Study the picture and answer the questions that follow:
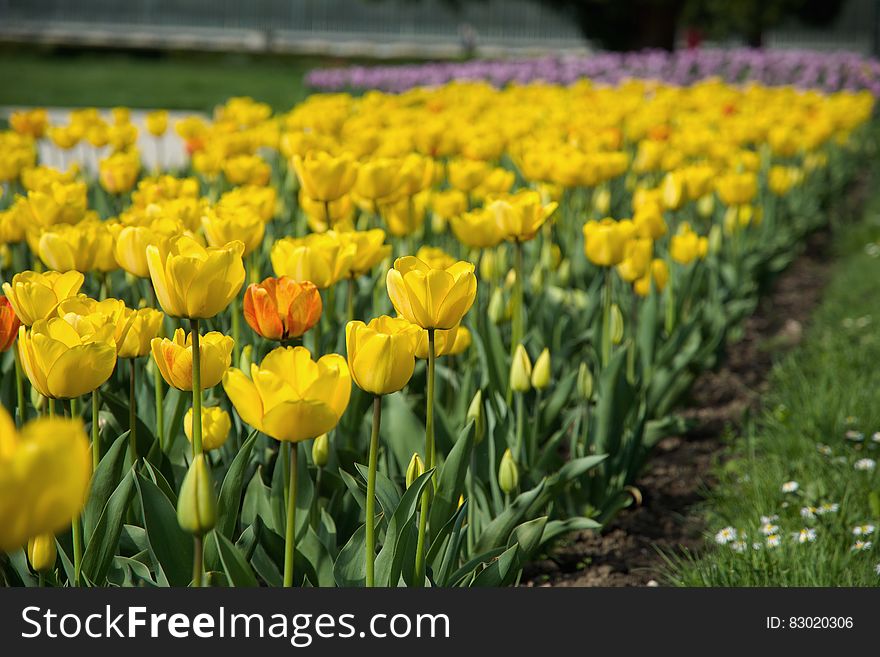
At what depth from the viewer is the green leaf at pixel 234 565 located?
167 centimetres

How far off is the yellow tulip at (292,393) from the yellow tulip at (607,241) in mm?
1449

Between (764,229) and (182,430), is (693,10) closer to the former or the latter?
(764,229)

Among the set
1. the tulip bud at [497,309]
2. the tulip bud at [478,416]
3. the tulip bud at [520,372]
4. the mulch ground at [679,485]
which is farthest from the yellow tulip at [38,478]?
the tulip bud at [497,309]

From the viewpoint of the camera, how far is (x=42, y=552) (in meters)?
1.71

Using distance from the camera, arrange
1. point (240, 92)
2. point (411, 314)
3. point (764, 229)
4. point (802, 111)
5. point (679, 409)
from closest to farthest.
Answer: point (411, 314) < point (679, 409) < point (764, 229) < point (802, 111) < point (240, 92)

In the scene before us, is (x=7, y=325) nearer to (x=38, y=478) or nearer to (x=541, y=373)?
(x=38, y=478)

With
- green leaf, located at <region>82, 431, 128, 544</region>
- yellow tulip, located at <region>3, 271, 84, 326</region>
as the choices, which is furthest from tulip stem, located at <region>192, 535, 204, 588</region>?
yellow tulip, located at <region>3, 271, 84, 326</region>

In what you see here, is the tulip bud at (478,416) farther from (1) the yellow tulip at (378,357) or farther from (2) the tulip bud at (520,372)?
(1) the yellow tulip at (378,357)

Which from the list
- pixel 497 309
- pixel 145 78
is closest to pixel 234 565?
pixel 497 309

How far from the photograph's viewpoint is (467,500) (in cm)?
237

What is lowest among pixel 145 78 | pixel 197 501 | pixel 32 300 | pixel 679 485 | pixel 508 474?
pixel 145 78

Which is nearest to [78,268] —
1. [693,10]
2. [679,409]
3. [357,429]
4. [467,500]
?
[357,429]

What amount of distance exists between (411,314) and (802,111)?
17.0ft

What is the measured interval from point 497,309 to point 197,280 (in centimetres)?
151
